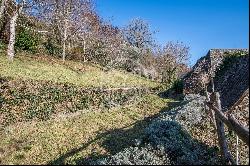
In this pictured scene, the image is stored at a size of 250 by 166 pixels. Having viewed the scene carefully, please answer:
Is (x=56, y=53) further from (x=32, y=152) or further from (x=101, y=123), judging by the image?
(x=32, y=152)

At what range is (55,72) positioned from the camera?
36.8m

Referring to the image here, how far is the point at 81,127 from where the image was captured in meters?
21.8

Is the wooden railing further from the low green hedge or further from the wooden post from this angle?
the low green hedge

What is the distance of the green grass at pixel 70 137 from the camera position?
1648cm

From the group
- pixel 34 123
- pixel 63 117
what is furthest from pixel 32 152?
pixel 63 117

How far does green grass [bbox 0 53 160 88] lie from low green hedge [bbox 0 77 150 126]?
251cm

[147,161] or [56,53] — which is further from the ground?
[56,53]

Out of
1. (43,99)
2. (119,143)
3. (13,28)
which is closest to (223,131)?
(119,143)

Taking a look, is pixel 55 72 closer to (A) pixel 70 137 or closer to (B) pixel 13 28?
(B) pixel 13 28

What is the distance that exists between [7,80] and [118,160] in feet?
49.8

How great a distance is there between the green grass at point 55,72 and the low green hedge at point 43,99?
251 cm

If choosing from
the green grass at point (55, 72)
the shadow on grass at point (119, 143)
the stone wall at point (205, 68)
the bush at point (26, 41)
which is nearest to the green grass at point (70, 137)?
the shadow on grass at point (119, 143)

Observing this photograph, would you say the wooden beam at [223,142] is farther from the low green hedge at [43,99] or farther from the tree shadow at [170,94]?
the tree shadow at [170,94]

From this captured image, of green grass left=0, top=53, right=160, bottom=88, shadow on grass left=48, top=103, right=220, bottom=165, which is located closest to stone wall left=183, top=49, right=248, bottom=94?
green grass left=0, top=53, right=160, bottom=88
